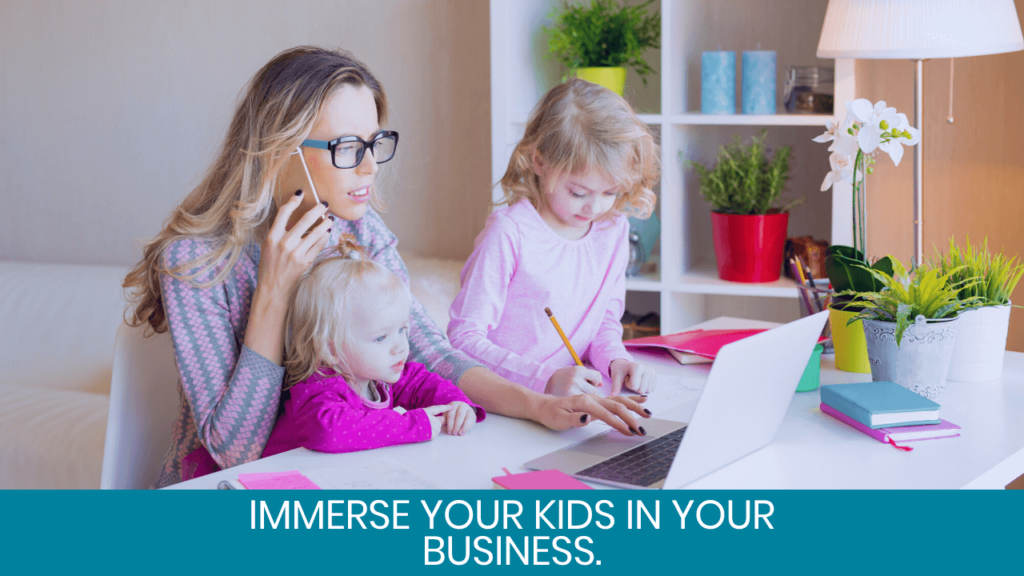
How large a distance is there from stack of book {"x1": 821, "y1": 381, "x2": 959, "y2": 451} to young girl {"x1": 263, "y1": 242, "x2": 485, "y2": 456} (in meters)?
0.47

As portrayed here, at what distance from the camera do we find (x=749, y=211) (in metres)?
2.42

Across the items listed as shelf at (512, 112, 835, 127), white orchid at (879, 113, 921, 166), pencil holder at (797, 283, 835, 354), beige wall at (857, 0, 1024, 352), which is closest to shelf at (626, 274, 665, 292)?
shelf at (512, 112, 835, 127)

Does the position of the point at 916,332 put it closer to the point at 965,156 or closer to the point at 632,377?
the point at 632,377

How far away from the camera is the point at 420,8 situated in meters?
2.75

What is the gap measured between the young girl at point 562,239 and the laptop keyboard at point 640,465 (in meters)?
0.41

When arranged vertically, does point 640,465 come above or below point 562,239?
below

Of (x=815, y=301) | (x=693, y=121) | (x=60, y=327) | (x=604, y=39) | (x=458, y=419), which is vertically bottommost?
(x=60, y=327)

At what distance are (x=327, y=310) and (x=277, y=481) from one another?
0.26 metres

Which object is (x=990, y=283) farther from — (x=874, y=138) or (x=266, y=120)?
(x=266, y=120)

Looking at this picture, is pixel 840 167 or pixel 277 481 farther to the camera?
pixel 840 167

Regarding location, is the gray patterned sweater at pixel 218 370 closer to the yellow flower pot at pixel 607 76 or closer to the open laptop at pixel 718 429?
the open laptop at pixel 718 429

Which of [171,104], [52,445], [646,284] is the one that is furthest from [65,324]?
[646,284]

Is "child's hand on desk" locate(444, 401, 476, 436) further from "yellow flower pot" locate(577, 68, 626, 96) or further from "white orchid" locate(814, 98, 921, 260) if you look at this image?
"yellow flower pot" locate(577, 68, 626, 96)
